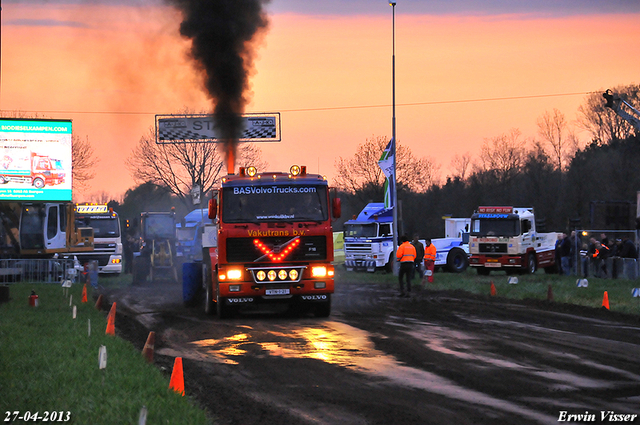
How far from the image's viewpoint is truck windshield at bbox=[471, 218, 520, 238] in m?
32.2

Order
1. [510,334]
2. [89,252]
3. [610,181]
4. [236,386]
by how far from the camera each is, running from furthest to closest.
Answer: [610,181] → [89,252] → [510,334] → [236,386]

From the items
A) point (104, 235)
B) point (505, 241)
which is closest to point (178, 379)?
point (505, 241)

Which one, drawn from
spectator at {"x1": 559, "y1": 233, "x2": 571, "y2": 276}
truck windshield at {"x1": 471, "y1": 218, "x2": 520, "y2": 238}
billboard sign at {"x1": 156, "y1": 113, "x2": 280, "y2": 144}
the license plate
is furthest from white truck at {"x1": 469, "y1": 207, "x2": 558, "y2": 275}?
the license plate

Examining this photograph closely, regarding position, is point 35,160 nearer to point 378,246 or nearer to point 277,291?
point 378,246

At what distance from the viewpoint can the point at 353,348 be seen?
38.7 feet

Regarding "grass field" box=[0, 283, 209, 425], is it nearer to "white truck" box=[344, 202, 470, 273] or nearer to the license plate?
the license plate

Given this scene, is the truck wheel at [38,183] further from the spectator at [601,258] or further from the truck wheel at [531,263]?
the spectator at [601,258]

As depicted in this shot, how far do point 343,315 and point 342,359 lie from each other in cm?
649

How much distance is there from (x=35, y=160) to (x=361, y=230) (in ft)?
48.9

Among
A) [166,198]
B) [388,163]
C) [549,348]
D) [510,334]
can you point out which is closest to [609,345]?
[549,348]

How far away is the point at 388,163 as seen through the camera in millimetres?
30812

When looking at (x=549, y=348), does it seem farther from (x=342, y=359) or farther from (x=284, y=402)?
(x=284, y=402)

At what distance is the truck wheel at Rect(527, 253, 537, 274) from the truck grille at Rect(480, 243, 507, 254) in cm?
120

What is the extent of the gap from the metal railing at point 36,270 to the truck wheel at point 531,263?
18443mm
